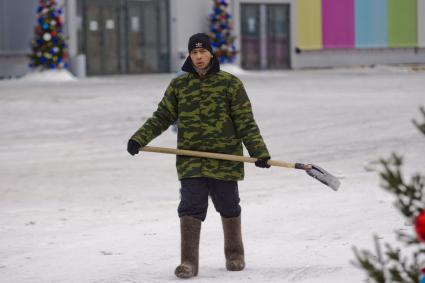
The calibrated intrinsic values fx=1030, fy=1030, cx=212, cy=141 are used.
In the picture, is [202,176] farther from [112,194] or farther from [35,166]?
[35,166]

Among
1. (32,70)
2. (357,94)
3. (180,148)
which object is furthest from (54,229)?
(32,70)

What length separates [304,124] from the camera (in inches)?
688

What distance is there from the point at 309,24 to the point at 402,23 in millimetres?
5119

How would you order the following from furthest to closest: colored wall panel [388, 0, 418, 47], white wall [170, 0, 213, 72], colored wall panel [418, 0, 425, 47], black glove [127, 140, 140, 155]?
colored wall panel [418, 0, 425, 47] < colored wall panel [388, 0, 418, 47] < white wall [170, 0, 213, 72] < black glove [127, 140, 140, 155]

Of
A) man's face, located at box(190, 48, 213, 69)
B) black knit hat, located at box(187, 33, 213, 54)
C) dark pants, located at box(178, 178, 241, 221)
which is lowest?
dark pants, located at box(178, 178, 241, 221)

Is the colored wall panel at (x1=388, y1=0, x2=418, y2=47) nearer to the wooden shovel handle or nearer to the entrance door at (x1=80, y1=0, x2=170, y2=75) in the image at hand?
the entrance door at (x1=80, y1=0, x2=170, y2=75)

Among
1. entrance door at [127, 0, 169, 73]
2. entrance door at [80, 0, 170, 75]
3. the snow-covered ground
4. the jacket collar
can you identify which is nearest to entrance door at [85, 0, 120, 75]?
entrance door at [80, 0, 170, 75]

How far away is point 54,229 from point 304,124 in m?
9.37

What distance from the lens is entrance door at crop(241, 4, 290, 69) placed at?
120ft

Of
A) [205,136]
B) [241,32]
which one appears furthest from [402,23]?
[205,136]

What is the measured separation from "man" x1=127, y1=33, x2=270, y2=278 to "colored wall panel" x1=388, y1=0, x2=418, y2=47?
35645 mm

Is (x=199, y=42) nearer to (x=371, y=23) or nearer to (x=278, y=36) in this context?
(x=278, y=36)

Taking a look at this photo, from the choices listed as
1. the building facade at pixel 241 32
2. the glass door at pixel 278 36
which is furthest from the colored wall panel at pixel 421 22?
the glass door at pixel 278 36

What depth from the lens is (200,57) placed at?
6258 millimetres
